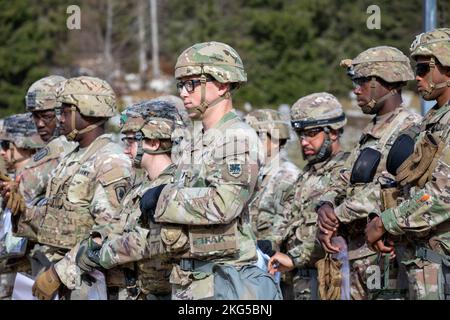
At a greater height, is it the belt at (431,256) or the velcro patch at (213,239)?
the velcro patch at (213,239)

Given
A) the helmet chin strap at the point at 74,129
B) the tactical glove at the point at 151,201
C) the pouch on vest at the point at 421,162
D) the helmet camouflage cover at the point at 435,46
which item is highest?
the helmet chin strap at the point at 74,129

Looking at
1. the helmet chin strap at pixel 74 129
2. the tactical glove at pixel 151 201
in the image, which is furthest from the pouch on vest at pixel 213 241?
the helmet chin strap at pixel 74 129

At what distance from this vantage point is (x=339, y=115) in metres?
10.2

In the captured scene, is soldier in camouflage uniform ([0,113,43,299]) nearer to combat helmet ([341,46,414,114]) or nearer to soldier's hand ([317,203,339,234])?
soldier's hand ([317,203,339,234])

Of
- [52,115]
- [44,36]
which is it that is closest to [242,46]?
[44,36]

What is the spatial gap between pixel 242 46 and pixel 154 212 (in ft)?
119

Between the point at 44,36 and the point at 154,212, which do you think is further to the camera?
the point at 44,36

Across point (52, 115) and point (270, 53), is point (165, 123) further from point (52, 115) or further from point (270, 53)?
point (270, 53)

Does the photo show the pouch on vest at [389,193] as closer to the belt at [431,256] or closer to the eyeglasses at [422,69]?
the belt at [431,256]

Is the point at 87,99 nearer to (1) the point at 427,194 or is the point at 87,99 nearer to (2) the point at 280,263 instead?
(2) the point at 280,263

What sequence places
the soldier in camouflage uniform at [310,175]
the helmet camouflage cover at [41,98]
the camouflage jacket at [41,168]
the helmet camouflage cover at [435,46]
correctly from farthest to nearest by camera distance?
the helmet camouflage cover at [41,98], the camouflage jacket at [41,168], the soldier in camouflage uniform at [310,175], the helmet camouflage cover at [435,46]

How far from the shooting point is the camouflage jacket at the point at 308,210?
32.1ft

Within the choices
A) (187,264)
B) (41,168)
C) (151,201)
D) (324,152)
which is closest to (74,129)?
(41,168)

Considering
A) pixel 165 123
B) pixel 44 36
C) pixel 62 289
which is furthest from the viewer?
pixel 44 36
